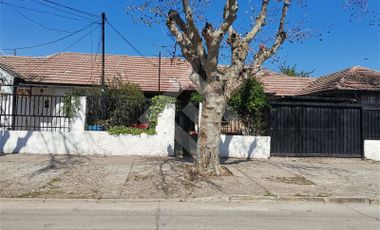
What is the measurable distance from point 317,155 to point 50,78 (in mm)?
13479

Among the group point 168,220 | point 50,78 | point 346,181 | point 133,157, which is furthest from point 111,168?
point 50,78

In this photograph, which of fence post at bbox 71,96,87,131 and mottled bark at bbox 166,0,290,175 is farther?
fence post at bbox 71,96,87,131

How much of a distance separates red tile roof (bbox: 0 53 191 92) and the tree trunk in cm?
964

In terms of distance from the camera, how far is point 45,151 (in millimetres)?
14023

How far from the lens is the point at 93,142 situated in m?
14.2

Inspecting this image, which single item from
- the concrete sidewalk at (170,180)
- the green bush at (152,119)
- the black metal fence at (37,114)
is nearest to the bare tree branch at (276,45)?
the concrete sidewalk at (170,180)

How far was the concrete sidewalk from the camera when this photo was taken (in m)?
8.75

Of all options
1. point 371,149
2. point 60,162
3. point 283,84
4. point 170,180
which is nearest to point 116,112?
point 60,162

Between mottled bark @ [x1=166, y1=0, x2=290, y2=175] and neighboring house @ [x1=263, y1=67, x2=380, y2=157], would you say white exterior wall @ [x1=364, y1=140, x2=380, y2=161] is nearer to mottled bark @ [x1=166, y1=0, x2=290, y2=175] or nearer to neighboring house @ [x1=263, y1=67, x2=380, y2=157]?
neighboring house @ [x1=263, y1=67, x2=380, y2=157]

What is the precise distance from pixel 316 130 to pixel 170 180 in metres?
7.96

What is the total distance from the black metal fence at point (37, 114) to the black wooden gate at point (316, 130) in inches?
316

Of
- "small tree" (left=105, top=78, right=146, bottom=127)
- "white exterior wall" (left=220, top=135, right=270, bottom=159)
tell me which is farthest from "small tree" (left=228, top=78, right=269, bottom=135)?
"small tree" (left=105, top=78, right=146, bottom=127)

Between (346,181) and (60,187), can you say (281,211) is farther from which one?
(60,187)

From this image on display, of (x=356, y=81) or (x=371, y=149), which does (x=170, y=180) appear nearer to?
(x=371, y=149)
